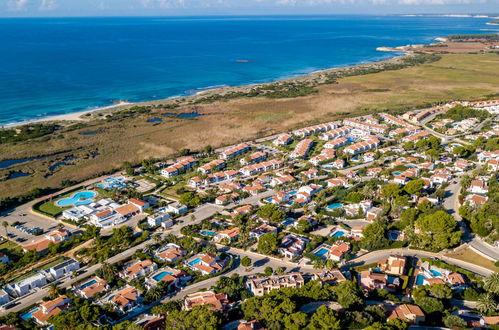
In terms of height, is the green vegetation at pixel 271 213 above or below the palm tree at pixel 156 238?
above

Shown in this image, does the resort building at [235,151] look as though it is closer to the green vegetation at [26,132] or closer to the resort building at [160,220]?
the resort building at [160,220]

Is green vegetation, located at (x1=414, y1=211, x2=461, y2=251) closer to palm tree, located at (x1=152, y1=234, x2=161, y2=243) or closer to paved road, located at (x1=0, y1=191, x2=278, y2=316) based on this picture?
paved road, located at (x1=0, y1=191, x2=278, y2=316)

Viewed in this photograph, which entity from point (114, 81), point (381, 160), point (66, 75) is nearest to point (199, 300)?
point (381, 160)

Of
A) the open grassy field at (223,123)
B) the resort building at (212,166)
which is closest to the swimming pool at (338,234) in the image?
the resort building at (212,166)

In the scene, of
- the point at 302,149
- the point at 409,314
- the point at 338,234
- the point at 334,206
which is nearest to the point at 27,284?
the point at 338,234

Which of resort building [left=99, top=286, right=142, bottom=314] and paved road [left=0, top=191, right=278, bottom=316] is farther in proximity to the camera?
paved road [left=0, top=191, right=278, bottom=316]

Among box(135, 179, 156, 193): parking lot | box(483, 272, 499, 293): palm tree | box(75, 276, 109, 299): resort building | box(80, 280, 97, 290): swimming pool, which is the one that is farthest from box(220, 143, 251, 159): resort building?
box(483, 272, 499, 293): palm tree
